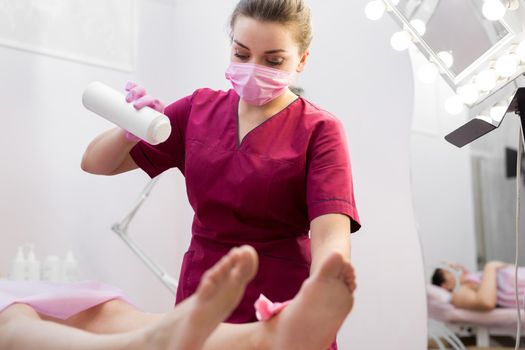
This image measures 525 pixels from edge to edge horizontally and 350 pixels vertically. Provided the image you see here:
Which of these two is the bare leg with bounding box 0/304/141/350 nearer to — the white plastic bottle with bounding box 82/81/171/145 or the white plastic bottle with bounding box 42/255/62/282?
the white plastic bottle with bounding box 82/81/171/145

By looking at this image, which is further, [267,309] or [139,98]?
[139,98]

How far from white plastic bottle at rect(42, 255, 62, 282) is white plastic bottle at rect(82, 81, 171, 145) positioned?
112cm

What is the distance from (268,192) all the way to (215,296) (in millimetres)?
437

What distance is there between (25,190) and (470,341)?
5.63 ft

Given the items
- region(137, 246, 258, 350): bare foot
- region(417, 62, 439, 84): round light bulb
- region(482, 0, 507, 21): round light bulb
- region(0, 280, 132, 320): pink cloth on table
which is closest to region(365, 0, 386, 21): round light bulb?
region(417, 62, 439, 84): round light bulb

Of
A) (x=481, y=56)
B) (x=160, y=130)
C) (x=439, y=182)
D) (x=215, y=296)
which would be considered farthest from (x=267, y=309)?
(x=439, y=182)

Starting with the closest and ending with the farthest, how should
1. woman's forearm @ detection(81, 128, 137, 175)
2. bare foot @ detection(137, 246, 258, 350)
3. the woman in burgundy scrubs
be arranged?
Result: bare foot @ detection(137, 246, 258, 350) → the woman in burgundy scrubs → woman's forearm @ detection(81, 128, 137, 175)

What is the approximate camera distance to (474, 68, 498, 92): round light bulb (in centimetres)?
141

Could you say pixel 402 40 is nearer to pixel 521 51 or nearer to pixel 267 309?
pixel 521 51

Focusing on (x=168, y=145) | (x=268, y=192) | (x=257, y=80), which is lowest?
(x=268, y=192)

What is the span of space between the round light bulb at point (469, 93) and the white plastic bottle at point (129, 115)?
2.58 ft

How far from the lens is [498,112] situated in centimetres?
118

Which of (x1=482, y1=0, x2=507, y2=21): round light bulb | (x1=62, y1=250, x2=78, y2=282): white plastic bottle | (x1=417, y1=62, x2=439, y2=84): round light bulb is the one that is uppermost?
(x1=482, y1=0, x2=507, y2=21): round light bulb

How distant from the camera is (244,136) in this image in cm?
125
